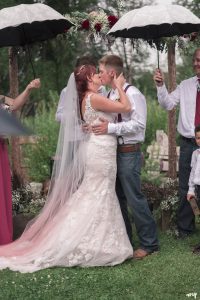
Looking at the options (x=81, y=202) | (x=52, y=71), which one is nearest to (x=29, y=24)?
(x=81, y=202)

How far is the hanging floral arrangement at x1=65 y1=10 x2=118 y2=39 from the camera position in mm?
6805

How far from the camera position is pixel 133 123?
5441mm

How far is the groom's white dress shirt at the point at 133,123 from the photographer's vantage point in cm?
545

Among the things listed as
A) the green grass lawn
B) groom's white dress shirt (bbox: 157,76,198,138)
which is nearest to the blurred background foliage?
groom's white dress shirt (bbox: 157,76,198,138)

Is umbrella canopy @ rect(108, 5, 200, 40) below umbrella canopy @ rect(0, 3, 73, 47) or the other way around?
below

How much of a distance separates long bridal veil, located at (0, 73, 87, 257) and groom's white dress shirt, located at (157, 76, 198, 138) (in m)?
0.97

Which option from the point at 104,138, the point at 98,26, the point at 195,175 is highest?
the point at 98,26

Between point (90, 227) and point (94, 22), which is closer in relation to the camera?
point (90, 227)

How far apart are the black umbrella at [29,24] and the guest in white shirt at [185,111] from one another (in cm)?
129

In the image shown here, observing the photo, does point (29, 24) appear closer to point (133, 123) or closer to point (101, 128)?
point (101, 128)

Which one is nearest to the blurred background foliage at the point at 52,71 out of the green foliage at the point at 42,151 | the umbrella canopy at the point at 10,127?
the green foliage at the point at 42,151

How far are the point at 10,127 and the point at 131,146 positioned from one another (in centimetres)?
325

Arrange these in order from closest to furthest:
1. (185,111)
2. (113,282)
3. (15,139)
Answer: (113,282) < (185,111) < (15,139)

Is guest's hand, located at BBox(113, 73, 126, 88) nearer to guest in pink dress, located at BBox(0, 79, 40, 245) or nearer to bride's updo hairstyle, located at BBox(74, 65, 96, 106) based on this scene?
bride's updo hairstyle, located at BBox(74, 65, 96, 106)
